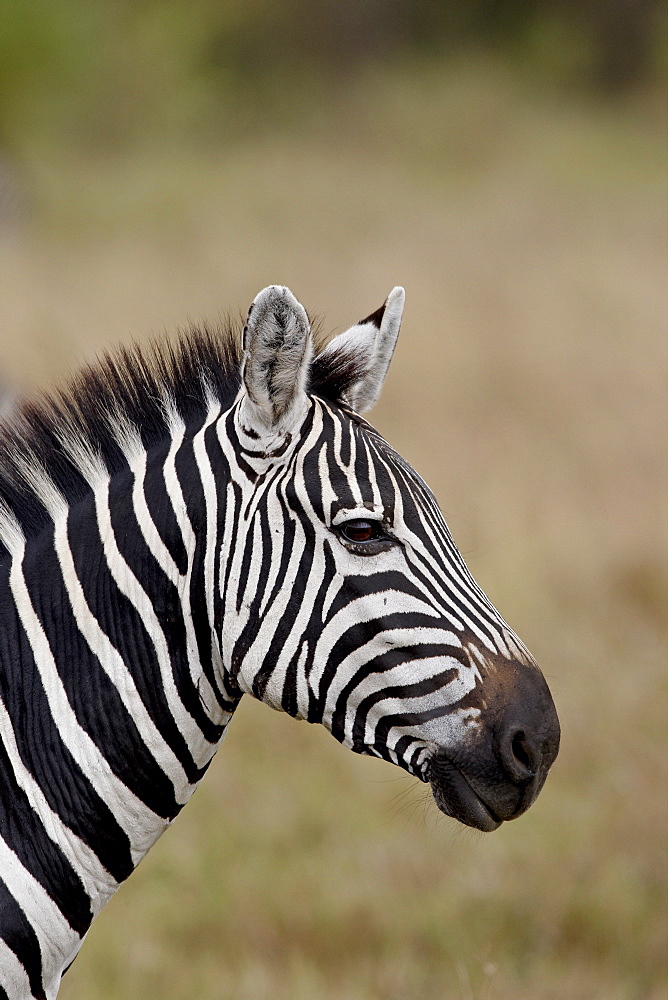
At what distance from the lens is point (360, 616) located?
277 cm

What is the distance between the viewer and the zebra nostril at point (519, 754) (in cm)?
271

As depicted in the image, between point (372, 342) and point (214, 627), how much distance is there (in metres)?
1.05

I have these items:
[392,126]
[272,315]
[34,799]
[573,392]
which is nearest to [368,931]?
[34,799]

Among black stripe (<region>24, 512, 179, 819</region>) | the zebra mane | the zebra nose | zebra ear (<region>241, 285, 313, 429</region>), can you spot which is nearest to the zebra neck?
black stripe (<region>24, 512, 179, 819</region>)

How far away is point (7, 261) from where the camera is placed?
20.1 meters

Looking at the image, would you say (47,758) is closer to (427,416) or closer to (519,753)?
(519,753)

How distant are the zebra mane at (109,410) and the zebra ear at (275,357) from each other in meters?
0.22

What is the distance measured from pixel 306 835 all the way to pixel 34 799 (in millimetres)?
3745

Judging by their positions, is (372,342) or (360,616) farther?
(372,342)

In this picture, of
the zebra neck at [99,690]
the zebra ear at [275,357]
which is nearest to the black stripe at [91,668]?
the zebra neck at [99,690]

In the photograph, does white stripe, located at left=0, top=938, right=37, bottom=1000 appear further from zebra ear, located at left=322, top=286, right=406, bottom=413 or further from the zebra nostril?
zebra ear, located at left=322, top=286, right=406, bottom=413

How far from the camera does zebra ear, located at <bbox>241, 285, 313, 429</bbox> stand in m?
2.72

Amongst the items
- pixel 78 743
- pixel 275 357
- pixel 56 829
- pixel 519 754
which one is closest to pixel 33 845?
pixel 56 829

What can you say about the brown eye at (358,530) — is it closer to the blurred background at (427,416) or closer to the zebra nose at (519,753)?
the zebra nose at (519,753)
